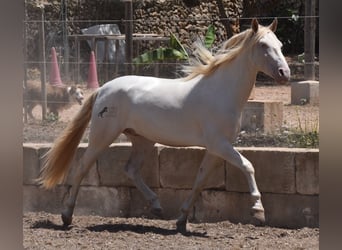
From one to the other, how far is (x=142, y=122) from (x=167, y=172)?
1.89 feet

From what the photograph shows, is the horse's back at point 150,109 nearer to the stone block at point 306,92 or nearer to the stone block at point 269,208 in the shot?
the stone block at point 269,208

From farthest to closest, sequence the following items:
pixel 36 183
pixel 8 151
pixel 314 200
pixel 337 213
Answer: pixel 36 183 < pixel 314 200 < pixel 8 151 < pixel 337 213

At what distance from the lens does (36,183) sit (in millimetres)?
6828

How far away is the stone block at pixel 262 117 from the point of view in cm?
765

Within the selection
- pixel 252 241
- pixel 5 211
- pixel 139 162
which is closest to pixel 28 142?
pixel 139 162

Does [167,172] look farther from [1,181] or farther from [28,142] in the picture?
[1,181]

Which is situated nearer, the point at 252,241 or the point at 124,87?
the point at 252,241

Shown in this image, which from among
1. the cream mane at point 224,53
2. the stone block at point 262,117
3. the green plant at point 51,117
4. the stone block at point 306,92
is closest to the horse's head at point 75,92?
the green plant at point 51,117

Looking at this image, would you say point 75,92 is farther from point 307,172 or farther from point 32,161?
point 307,172

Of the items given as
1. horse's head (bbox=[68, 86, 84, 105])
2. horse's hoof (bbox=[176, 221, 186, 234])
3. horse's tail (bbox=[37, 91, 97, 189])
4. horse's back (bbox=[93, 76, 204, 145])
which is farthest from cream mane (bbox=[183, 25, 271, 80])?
horse's head (bbox=[68, 86, 84, 105])

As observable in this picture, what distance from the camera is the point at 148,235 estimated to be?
19.0ft

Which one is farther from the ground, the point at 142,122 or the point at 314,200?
the point at 142,122

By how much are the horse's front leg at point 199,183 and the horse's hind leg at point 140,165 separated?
0.79 ft

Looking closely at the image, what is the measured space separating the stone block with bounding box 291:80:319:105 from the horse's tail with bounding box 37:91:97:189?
412 centimetres
